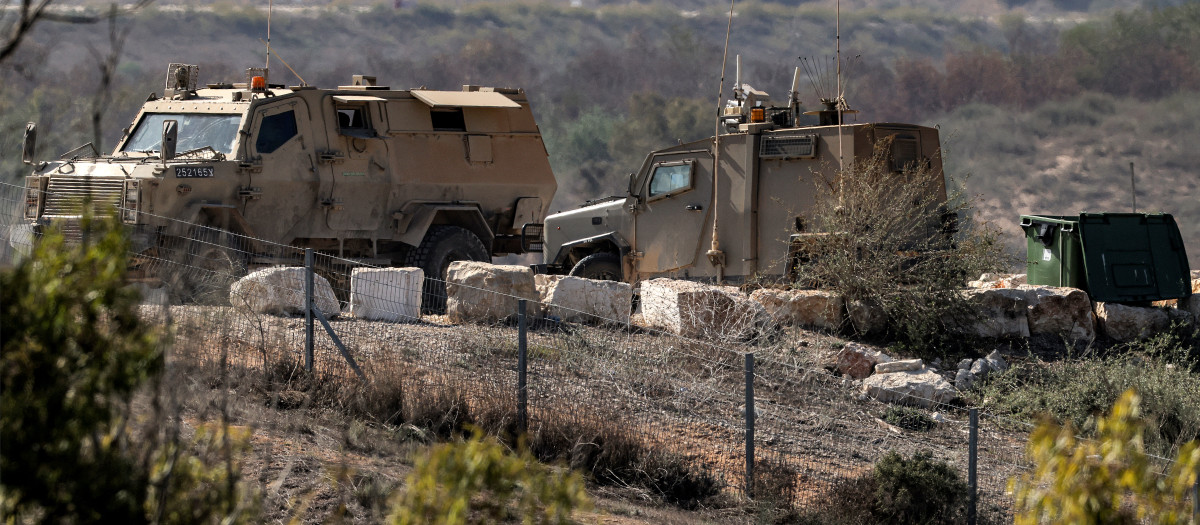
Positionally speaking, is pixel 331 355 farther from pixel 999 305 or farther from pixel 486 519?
pixel 999 305

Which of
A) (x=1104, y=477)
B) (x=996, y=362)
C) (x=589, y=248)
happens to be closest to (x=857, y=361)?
(x=996, y=362)

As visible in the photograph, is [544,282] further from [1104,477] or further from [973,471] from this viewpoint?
[1104,477]

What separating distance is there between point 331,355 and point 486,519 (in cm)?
486

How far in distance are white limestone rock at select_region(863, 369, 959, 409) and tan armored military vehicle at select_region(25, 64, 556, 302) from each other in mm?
5464

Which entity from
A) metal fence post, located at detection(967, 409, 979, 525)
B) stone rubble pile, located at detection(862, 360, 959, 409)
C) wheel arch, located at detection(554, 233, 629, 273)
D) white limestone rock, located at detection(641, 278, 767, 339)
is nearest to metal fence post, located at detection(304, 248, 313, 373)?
white limestone rock, located at detection(641, 278, 767, 339)

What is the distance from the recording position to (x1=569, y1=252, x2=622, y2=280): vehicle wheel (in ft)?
44.6

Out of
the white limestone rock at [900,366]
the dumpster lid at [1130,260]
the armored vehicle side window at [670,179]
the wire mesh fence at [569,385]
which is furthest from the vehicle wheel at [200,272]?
the dumpster lid at [1130,260]

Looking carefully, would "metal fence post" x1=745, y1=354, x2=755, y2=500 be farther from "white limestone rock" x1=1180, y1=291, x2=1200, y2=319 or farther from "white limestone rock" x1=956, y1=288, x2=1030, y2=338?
"white limestone rock" x1=1180, y1=291, x2=1200, y2=319

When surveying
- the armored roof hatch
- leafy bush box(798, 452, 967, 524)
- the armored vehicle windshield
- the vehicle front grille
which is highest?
the armored roof hatch

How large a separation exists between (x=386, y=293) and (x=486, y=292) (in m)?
1.05

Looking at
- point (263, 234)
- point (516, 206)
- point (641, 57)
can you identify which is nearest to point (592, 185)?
point (641, 57)

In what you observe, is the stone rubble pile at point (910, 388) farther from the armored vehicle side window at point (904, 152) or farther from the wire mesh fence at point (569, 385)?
the armored vehicle side window at point (904, 152)

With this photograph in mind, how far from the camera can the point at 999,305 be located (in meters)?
11.6

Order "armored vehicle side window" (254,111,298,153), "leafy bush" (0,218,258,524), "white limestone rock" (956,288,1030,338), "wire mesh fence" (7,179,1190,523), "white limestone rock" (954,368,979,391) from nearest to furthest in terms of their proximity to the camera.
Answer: "leafy bush" (0,218,258,524)
"wire mesh fence" (7,179,1190,523)
"white limestone rock" (954,368,979,391)
"white limestone rock" (956,288,1030,338)
"armored vehicle side window" (254,111,298,153)
